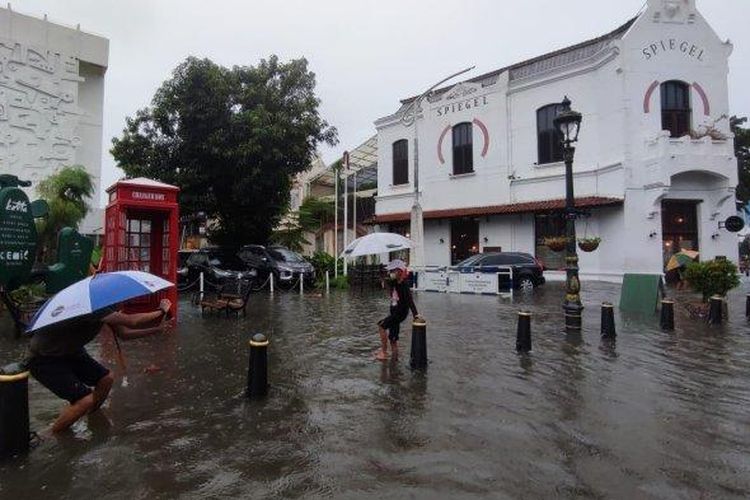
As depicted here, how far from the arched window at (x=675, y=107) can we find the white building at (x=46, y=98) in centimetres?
2430

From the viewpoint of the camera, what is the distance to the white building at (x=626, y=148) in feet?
66.7

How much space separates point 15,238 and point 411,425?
7739 mm

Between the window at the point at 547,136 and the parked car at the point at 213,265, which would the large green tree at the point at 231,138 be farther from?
the window at the point at 547,136

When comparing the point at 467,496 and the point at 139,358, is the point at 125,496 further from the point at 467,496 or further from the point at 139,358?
the point at 139,358

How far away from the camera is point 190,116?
20.9m

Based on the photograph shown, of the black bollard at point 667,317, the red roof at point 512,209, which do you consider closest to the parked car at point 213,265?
the red roof at point 512,209

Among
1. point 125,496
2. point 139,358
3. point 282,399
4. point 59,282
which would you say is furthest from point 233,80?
point 125,496

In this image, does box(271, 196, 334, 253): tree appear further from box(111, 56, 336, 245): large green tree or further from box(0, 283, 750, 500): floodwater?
box(0, 283, 750, 500): floodwater

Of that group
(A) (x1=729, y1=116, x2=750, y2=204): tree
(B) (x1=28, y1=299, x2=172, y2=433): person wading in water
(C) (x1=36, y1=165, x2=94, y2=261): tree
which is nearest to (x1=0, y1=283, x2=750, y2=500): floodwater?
(B) (x1=28, y1=299, x2=172, y2=433): person wading in water

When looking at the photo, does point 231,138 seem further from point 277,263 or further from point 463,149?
point 463,149

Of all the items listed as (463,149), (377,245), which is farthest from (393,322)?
(463,149)

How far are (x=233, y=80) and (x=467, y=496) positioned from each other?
20825 millimetres

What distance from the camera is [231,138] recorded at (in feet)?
68.1

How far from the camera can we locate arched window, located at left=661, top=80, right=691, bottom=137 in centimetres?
2109
